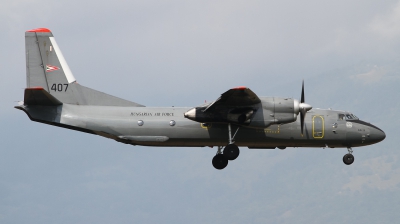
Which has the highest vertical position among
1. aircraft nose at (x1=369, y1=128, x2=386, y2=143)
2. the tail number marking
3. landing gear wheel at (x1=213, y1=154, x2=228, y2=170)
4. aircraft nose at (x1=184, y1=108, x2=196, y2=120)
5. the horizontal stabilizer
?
the tail number marking

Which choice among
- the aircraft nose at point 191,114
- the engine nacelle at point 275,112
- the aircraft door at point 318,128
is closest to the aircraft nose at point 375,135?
the aircraft door at point 318,128

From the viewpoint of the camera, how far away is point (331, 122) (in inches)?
1763

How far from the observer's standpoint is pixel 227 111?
1670 inches

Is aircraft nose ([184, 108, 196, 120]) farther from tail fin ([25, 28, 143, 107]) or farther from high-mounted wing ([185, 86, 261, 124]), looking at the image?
tail fin ([25, 28, 143, 107])

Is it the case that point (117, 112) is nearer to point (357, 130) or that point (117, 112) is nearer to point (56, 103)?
point (56, 103)

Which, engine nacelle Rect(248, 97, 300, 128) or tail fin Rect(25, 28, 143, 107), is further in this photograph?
tail fin Rect(25, 28, 143, 107)

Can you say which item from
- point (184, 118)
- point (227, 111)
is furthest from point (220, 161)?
point (227, 111)

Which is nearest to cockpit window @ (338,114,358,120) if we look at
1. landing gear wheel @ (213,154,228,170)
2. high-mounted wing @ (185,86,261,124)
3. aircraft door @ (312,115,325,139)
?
aircraft door @ (312,115,325,139)

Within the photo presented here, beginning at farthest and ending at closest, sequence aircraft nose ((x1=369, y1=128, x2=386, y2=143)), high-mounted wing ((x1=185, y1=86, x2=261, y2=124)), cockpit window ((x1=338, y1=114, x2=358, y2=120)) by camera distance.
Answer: aircraft nose ((x1=369, y1=128, x2=386, y2=143)), cockpit window ((x1=338, y1=114, x2=358, y2=120)), high-mounted wing ((x1=185, y1=86, x2=261, y2=124))

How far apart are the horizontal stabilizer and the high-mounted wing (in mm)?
7398

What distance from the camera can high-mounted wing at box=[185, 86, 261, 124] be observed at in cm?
4175

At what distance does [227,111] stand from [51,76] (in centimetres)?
1054

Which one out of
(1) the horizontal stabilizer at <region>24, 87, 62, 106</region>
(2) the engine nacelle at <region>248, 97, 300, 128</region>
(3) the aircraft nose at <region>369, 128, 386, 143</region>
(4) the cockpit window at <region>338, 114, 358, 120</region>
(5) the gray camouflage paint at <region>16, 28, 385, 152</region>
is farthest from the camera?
(3) the aircraft nose at <region>369, 128, 386, 143</region>

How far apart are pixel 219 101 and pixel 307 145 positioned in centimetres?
671
